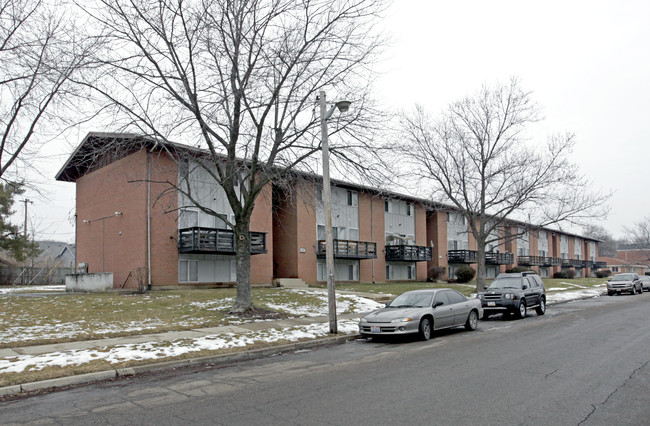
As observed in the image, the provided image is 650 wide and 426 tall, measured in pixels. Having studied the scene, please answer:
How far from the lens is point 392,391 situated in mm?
7211

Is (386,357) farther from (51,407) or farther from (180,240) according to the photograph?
(180,240)

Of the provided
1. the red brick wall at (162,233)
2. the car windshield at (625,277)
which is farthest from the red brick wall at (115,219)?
the car windshield at (625,277)

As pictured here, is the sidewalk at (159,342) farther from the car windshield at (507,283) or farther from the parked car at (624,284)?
the parked car at (624,284)

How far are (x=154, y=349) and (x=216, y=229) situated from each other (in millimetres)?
16582

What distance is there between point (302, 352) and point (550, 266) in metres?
69.7

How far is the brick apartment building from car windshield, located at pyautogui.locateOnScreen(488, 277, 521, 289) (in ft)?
25.4

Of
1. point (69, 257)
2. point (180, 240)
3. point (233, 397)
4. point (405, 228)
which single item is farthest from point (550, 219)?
point (69, 257)

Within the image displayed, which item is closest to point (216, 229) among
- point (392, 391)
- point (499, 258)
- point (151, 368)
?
point (151, 368)

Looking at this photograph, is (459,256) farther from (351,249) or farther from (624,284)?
(351,249)

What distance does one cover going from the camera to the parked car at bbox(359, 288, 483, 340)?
501 inches

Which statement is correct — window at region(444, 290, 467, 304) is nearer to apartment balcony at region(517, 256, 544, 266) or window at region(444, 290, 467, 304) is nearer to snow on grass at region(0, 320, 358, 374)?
snow on grass at region(0, 320, 358, 374)

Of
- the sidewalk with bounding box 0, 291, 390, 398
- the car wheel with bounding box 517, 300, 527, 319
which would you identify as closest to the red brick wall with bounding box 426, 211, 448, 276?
the car wheel with bounding box 517, 300, 527, 319

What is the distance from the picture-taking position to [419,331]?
12828 millimetres

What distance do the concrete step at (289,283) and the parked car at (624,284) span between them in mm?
22351
